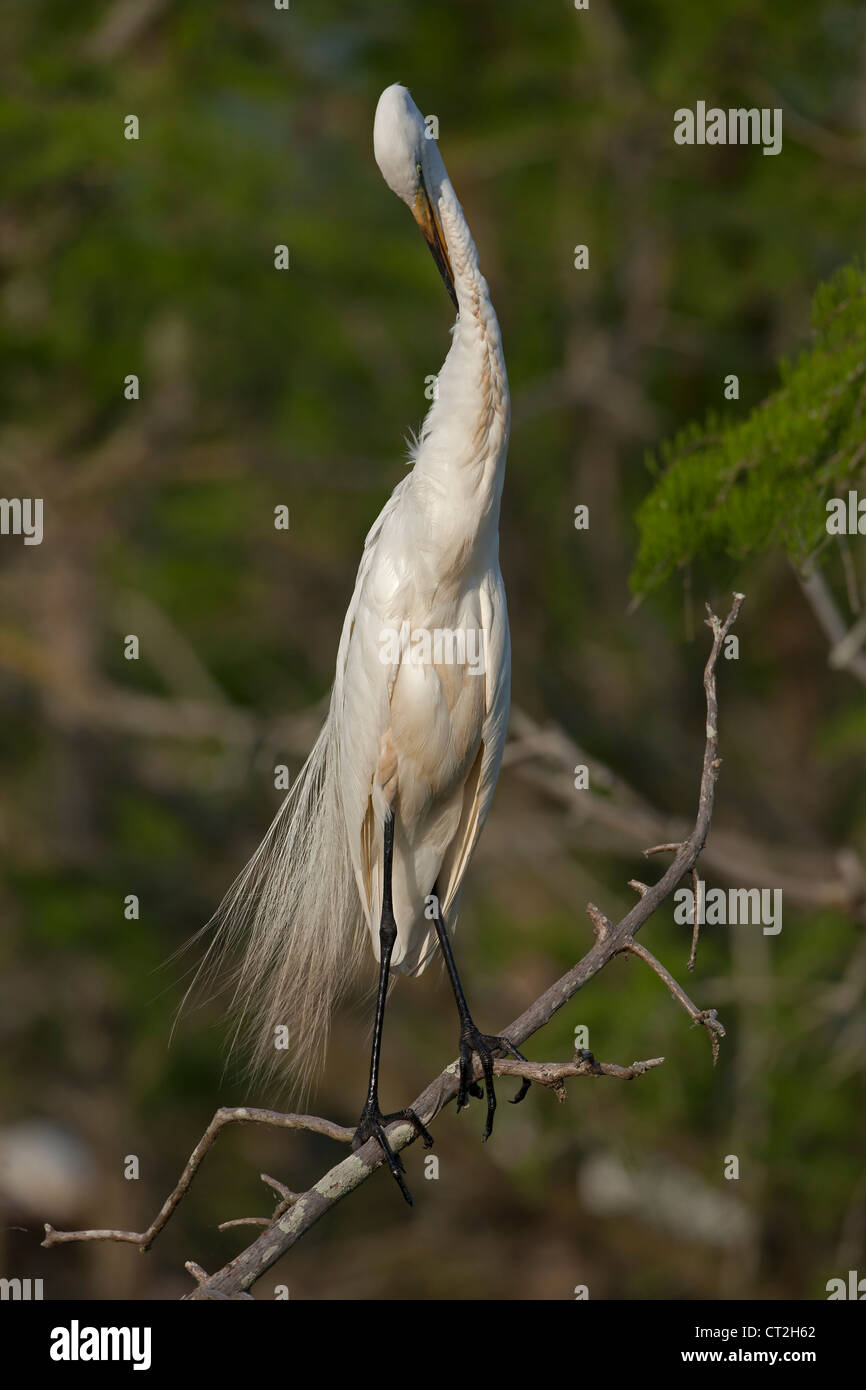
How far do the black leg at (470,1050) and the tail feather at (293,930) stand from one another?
275mm

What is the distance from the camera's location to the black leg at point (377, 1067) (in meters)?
2.61

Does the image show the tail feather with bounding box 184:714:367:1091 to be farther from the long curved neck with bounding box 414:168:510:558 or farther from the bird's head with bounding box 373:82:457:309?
the bird's head with bounding box 373:82:457:309

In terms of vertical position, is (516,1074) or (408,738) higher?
(408,738)

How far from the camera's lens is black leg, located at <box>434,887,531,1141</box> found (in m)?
2.74

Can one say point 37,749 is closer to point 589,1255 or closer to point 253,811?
point 253,811

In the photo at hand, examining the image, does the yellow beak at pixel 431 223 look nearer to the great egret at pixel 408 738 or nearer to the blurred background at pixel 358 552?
the great egret at pixel 408 738

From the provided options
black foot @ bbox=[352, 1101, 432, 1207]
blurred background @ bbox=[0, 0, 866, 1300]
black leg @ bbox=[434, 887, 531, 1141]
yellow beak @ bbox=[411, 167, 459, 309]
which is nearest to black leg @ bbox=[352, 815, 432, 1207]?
black foot @ bbox=[352, 1101, 432, 1207]

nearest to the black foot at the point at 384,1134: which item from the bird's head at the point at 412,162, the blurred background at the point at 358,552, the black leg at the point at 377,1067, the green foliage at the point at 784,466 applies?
the black leg at the point at 377,1067

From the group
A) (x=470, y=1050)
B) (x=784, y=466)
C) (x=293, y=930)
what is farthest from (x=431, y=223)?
(x=470, y=1050)

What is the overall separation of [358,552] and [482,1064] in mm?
6430

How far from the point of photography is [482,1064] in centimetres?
293

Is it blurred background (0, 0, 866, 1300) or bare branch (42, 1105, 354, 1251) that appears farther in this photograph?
blurred background (0, 0, 866, 1300)

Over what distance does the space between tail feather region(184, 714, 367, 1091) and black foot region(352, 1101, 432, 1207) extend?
0.43 m

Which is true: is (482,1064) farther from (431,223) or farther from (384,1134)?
(431,223)
